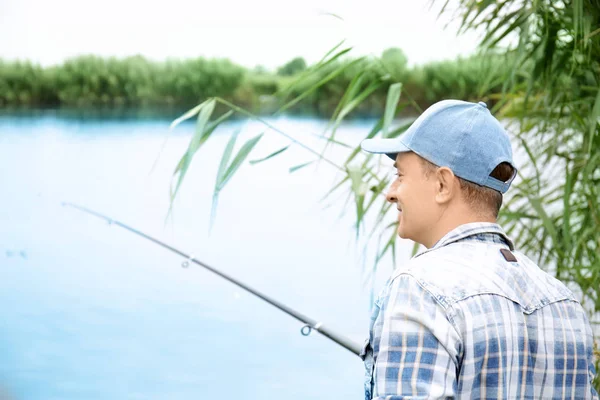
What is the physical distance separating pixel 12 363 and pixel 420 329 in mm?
11153

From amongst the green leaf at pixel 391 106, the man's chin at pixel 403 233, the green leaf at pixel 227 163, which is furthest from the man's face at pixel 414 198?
the green leaf at pixel 391 106

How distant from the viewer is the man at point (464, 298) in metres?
0.69

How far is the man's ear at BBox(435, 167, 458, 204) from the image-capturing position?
0.78m

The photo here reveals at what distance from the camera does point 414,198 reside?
2.59 ft

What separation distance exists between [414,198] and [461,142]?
0.22 ft

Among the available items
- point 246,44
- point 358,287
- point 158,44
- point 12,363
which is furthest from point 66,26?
point 358,287

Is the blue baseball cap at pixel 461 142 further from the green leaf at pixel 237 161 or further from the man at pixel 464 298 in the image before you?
the green leaf at pixel 237 161

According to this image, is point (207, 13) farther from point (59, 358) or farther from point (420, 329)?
point (420, 329)

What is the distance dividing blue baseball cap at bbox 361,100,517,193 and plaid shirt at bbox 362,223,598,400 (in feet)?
0.18

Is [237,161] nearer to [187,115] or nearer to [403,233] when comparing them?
[187,115]

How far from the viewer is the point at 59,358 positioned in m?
10.3

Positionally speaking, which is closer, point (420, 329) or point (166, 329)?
point (420, 329)

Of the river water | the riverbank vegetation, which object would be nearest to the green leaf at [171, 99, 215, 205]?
the riverbank vegetation

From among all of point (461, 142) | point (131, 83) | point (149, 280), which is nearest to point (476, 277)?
point (461, 142)
